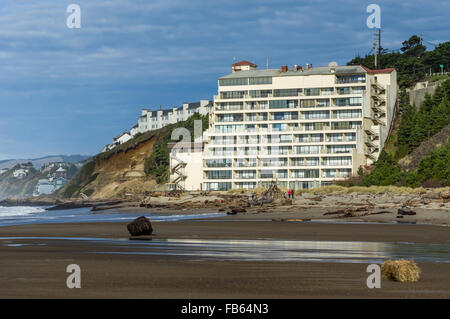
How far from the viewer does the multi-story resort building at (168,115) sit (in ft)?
589

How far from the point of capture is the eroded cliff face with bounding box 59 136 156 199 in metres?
134

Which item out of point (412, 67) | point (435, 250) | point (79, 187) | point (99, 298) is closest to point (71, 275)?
point (99, 298)

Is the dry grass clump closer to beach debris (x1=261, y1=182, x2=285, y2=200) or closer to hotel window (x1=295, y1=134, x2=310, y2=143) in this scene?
beach debris (x1=261, y1=182, x2=285, y2=200)

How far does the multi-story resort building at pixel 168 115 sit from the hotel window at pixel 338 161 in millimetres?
66519

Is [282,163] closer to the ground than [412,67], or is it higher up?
closer to the ground

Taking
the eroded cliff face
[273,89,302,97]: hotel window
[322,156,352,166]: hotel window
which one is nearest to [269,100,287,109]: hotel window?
[273,89,302,97]: hotel window

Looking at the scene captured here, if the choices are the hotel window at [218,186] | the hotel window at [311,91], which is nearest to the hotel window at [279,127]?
the hotel window at [311,91]

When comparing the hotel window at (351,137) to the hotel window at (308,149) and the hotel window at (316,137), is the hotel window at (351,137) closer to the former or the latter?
the hotel window at (316,137)

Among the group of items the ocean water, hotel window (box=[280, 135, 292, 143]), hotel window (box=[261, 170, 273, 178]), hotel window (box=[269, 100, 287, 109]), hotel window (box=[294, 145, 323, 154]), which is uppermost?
hotel window (box=[269, 100, 287, 109])
